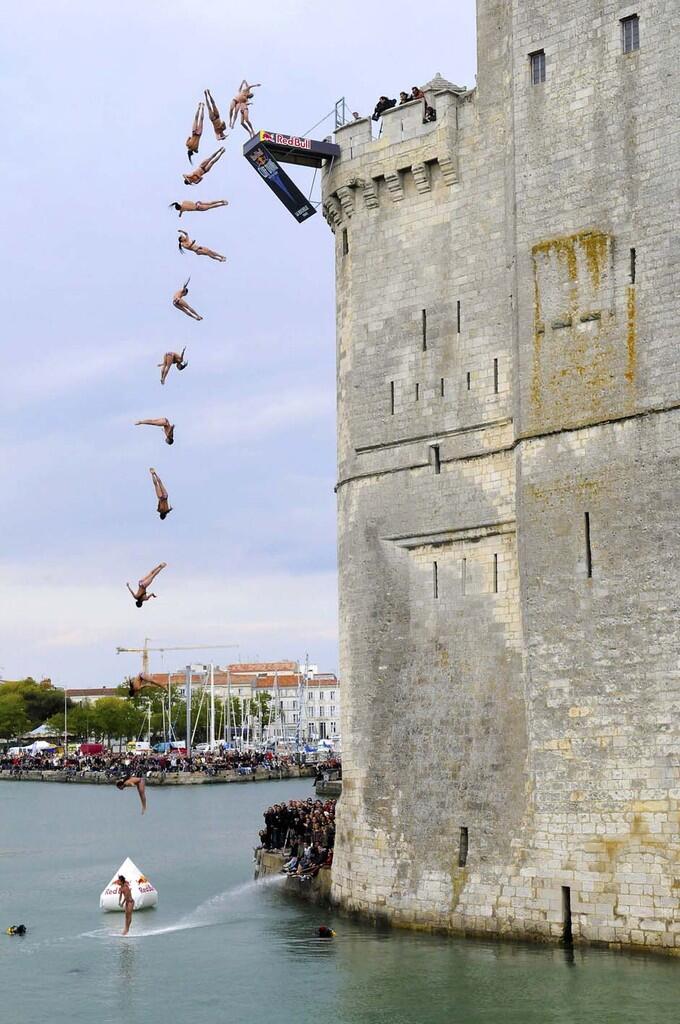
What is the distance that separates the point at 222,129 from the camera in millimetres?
25031

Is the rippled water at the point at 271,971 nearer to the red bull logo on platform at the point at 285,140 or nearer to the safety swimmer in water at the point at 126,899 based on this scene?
the safety swimmer in water at the point at 126,899

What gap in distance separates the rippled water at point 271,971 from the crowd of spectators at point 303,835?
2.81 ft

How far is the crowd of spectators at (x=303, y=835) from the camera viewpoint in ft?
103

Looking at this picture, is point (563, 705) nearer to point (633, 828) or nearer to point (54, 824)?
point (633, 828)

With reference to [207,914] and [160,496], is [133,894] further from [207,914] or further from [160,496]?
[160,496]

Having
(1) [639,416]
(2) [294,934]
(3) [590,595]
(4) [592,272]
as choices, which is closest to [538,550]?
(3) [590,595]

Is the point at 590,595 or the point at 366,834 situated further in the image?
the point at 366,834

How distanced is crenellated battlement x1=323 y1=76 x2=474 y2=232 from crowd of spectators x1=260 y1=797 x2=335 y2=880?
44.0 ft

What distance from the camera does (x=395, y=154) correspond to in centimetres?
2819

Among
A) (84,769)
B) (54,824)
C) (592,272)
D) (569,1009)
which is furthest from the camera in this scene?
(84,769)

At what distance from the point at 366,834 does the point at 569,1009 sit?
23.5 ft

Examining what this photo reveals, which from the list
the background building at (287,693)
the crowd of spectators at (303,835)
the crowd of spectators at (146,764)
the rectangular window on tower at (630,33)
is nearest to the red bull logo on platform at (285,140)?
the rectangular window on tower at (630,33)

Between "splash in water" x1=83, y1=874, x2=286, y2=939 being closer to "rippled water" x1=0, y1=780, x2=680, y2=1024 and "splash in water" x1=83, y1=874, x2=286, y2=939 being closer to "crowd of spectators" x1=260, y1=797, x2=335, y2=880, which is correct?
"rippled water" x1=0, y1=780, x2=680, y2=1024

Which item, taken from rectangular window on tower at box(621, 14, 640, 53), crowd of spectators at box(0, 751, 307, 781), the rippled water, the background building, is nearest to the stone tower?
rectangular window on tower at box(621, 14, 640, 53)
